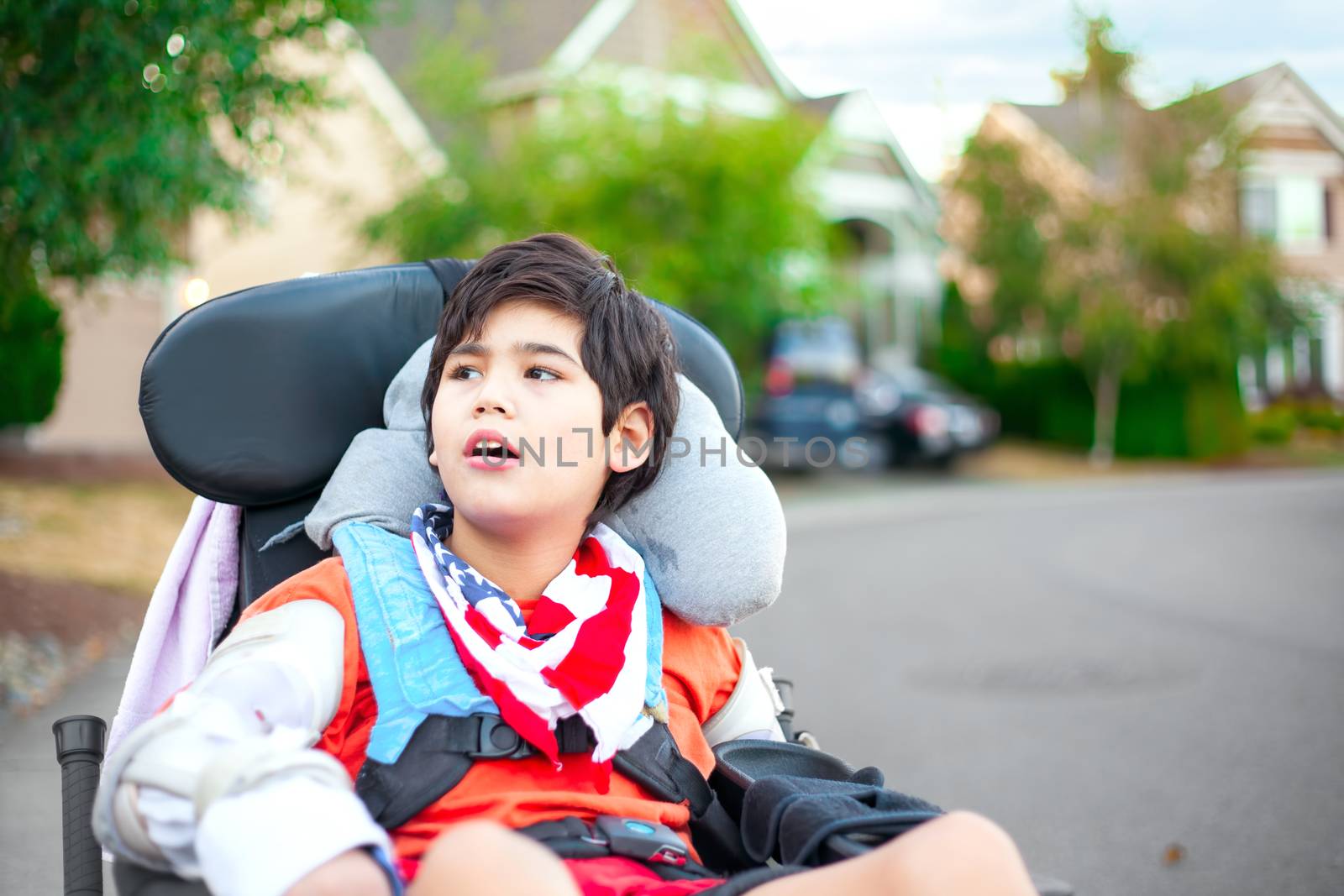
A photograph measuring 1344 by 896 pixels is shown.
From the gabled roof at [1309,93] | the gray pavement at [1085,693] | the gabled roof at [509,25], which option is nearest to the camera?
the gray pavement at [1085,693]

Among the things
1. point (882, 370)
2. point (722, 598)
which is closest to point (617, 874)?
point (722, 598)

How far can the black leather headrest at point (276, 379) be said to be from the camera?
2281mm

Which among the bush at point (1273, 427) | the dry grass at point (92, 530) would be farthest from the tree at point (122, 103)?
the bush at point (1273, 427)

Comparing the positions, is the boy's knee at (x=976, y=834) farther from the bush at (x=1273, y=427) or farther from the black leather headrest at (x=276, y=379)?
the bush at (x=1273, y=427)

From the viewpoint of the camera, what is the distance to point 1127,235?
18.2 meters

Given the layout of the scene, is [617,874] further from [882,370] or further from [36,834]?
[882,370]

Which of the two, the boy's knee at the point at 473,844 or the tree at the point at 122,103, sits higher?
the tree at the point at 122,103

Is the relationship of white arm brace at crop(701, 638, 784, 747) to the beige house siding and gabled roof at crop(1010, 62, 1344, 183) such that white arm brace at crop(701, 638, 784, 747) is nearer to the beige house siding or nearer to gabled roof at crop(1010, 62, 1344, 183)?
the beige house siding

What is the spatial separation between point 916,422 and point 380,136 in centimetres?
810

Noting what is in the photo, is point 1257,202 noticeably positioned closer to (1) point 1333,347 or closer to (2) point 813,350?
(1) point 1333,347

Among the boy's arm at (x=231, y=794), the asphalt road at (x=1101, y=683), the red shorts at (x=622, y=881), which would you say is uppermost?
the boy's arm at (x=231, y=794)

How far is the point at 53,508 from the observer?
30.9 feet

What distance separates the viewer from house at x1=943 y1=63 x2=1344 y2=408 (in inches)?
675

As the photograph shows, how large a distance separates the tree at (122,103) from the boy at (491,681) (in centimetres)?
367
